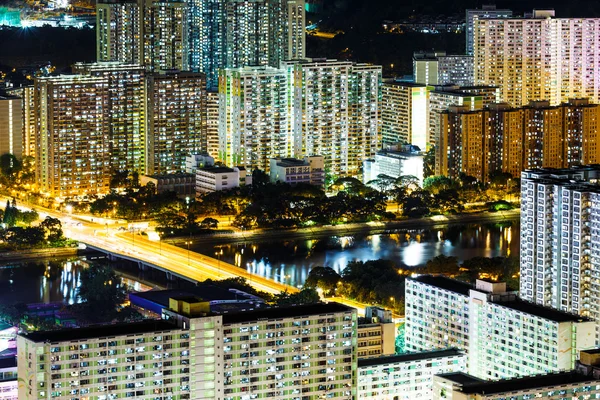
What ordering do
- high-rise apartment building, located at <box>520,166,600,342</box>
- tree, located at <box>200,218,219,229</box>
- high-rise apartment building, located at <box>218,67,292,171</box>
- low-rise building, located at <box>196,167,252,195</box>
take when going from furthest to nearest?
high-rise apartment building, located at <box>218,67,292,171</box> → low-rise building, located at <box>196,167,252,195</box> → tree, located at <box>200,218,219,229</box> → high-rise apartment building, located at <box>520,166,600,342</box>

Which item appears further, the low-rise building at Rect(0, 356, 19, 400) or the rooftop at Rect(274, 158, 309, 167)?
the rooftop at Rect(274, 158, 309, 167)

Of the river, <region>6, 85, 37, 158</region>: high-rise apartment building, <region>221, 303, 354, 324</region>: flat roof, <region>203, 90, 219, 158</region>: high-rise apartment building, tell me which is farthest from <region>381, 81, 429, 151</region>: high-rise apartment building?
<region>221, 303, 354, 324</region>: flat roof

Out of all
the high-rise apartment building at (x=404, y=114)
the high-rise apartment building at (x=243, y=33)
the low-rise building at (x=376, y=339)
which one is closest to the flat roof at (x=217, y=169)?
the high-rise apartment building at (x=404, y=114)

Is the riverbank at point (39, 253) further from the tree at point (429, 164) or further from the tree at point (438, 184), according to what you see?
the tree at point (429, 164)

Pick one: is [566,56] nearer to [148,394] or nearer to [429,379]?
[429,379]

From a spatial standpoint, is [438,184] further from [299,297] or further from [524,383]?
[524,383]

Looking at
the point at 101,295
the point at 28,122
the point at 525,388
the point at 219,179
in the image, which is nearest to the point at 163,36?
the point at 28,122

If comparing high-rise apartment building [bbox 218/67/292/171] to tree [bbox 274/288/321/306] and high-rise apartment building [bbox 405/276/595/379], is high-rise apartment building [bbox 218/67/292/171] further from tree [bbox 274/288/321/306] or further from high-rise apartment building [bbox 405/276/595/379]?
high-rise apartment building [bbox 405/276/595/379]
